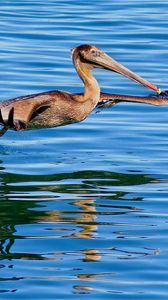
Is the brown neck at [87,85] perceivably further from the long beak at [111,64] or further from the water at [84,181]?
the water at [84,181]

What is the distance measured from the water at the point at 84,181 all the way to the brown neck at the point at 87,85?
0.57 meters

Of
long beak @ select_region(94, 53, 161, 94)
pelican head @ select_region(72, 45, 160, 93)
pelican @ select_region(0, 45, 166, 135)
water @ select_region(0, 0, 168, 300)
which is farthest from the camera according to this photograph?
pelican head @ select_region(72, 45, 160, 93)

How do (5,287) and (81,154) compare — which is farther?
(81,154)

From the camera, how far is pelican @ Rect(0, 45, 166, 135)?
48.2ft

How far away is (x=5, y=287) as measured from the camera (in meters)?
9.80

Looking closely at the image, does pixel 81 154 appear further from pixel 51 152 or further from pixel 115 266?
pixel 115 266

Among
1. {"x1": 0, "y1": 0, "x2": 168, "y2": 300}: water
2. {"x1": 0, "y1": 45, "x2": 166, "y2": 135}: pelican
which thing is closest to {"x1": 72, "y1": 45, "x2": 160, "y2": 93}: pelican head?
{"x1": 0, "y1": 45, "x2": 166, "y2": 135}: pelican

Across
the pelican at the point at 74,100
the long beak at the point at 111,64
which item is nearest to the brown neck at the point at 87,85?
the pelican at the point at 74,100

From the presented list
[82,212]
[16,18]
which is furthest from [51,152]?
[16,18]

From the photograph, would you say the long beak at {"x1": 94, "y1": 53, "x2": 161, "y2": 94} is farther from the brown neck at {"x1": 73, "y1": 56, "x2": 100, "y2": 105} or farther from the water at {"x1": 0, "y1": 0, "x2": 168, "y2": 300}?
the water at {"x1": 0, "y1": 0, "x2": 168, "y2": 300}

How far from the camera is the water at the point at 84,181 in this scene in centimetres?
1014

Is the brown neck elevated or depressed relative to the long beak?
depressed

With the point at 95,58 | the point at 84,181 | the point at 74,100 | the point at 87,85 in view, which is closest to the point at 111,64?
the point at 95,58

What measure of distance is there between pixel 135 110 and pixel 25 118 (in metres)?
3.66
